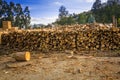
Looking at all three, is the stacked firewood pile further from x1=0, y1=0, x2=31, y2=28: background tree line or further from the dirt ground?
x1=0, y1=0, x2=31, y2=28: background tree line

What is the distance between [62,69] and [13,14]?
19.2m

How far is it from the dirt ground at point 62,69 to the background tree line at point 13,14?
15063 mm

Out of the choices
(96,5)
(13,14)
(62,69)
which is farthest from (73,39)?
(96,5)

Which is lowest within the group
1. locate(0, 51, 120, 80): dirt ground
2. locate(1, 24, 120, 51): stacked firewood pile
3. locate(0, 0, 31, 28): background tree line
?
locate(0, 51, 120, 80): dirt ground

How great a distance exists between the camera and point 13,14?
87.7 ft

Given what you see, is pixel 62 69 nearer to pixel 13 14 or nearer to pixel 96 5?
pixel 13 14

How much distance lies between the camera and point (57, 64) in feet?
30.2

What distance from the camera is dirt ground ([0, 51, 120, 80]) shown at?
7699 millimetres

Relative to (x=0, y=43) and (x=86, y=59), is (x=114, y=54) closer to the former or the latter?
(x=86, y=59)

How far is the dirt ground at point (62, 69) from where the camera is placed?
7.70m

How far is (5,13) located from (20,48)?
1290cm

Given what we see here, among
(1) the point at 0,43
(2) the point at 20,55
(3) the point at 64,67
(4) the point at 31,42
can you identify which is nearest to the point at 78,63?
(3) the point at 64,67

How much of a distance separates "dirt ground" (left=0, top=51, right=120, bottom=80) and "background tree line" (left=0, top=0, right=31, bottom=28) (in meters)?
15.1

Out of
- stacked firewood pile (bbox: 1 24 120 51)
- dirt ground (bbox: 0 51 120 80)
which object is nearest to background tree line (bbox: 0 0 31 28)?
stacked firewood pile (bbox: 1 24 120 51)
